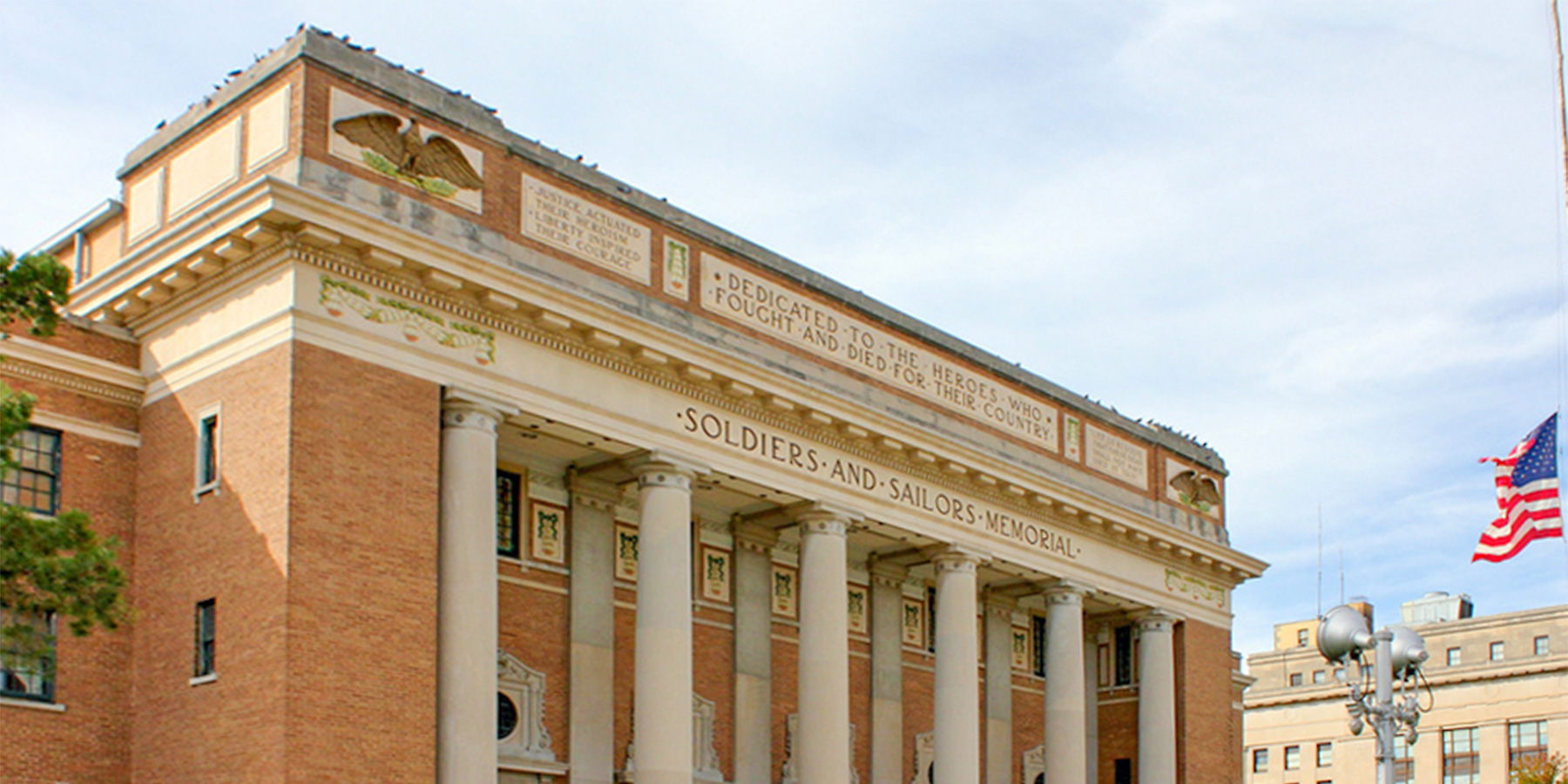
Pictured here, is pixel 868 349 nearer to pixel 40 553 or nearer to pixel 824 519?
pixel 824 519

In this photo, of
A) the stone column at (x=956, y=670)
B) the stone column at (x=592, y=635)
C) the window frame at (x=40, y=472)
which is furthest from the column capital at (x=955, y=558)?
the window frame at (x=40, y=472)

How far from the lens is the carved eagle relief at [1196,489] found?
50.2 metres

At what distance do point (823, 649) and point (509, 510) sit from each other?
7.09 m

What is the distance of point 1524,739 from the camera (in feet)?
283

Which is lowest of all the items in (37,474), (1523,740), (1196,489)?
(1523,740)

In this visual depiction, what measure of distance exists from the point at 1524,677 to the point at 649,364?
6734 centimetres

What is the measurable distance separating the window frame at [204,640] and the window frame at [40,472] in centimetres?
318

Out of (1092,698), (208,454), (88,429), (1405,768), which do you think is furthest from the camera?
(1405,768)

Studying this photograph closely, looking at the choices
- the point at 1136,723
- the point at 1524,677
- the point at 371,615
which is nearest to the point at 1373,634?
the point at 371,615

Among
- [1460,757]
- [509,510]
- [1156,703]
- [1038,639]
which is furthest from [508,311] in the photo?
[1460,757]

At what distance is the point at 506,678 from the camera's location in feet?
109

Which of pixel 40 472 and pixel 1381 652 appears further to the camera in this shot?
pixel 40 472

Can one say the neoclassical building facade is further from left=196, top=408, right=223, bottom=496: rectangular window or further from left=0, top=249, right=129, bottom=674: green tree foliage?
left=0, top=249, right=129, bottom=674: green tree foliage

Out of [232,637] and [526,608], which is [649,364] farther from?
[232,637]
